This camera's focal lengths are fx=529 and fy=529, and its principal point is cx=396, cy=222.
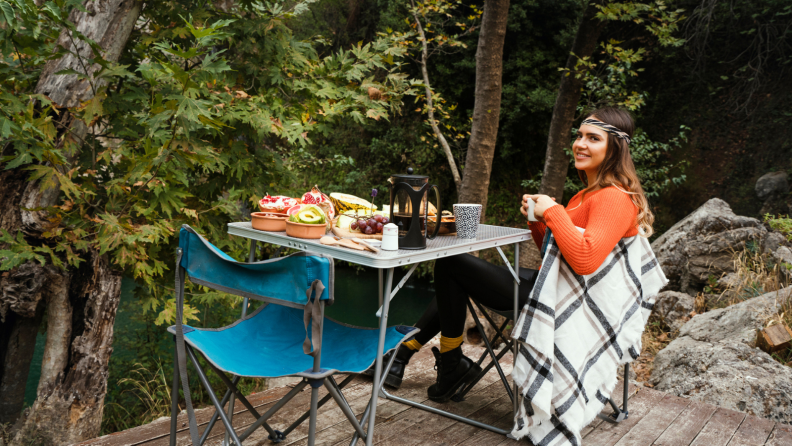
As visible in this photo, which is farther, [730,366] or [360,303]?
[360,303]

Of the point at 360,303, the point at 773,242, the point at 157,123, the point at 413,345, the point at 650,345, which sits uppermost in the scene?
the point at 157,123

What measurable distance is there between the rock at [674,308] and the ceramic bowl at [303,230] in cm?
351

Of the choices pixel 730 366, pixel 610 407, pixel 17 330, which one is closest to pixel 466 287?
pixel 610 407

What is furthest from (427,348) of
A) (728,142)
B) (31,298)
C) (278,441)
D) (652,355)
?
(728,142)

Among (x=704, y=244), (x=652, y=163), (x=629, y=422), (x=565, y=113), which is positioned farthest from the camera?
(x=652, y=163)

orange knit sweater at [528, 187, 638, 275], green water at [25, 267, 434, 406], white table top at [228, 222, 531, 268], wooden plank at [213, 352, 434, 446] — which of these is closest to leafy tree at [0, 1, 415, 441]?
white table top at [228, 222, 531, 268]

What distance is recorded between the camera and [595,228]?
1.76 m

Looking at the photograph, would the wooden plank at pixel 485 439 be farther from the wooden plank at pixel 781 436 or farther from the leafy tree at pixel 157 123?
the leafy tree at pixel 157 123

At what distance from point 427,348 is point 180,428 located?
5.09 ft

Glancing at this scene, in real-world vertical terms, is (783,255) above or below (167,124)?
below

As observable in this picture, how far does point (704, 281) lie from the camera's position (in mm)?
4582

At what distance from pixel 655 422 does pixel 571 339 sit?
2.59 feet

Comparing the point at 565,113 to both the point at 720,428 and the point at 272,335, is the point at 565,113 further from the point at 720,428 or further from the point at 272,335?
the point at 272,335

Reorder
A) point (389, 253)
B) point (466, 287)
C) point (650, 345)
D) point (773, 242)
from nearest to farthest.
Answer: point (389, 253), point (466, 287), point (650, 345), point (773, 242)
